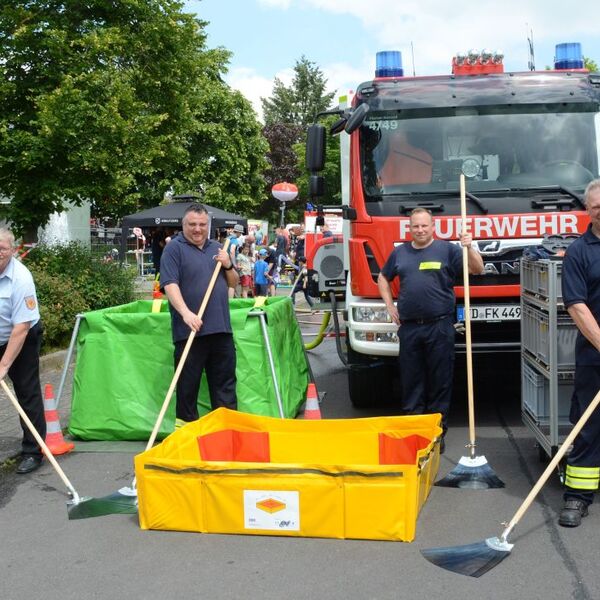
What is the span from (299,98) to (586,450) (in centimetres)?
8046

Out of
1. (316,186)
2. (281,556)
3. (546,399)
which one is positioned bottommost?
(281,556)

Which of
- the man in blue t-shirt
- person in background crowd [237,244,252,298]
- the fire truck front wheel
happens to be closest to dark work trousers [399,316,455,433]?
the man in blue t-shirt

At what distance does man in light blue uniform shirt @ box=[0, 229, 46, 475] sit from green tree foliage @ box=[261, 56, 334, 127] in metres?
77.3

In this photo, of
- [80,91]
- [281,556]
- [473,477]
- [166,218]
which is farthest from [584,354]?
[166,218]

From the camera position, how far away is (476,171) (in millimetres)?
6863

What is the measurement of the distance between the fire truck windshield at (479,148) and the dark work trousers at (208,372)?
1.82 metres

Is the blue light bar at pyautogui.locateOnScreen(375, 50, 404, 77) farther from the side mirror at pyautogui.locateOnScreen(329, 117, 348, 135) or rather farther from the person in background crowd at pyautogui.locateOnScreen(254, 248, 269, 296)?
the person in background crowd at pyautogui.locateOnScreen(254, 248, 269, 296)

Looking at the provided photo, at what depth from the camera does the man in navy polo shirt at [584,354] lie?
14.9 feet

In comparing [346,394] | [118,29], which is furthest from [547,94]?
[118,29]

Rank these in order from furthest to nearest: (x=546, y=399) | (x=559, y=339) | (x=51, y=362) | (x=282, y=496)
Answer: (x=51, y=362) < (x=546, y=399) < (x=559, y=339) < (x=282, y=496)

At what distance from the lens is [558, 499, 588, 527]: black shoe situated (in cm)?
457

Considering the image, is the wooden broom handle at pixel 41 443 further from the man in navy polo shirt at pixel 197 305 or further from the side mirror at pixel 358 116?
the side mirror at pixel 358 116

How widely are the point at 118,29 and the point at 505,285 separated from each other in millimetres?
7993

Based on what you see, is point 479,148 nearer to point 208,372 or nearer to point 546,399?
point 546,399
